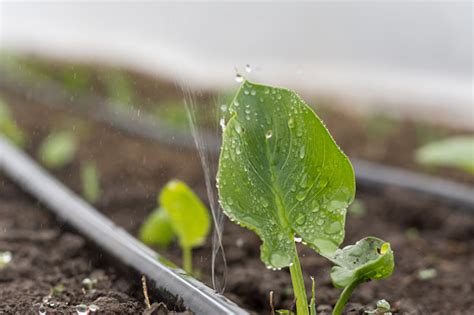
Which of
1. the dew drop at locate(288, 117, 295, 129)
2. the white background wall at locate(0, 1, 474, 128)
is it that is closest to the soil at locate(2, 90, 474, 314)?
the dew drop at locate(288, 117, 295, 129)

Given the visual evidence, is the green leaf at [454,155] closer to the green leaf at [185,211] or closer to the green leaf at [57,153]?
the green leaf at [185,211]

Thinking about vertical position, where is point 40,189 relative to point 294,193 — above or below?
below

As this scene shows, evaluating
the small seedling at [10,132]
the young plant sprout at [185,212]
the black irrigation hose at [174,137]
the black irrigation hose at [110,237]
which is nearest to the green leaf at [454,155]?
the black irrigation hose at [174,137]

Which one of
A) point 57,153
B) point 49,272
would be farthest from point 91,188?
point 49,272

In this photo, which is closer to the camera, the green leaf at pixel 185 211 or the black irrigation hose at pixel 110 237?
the black irrigation hose at pixel 110 237

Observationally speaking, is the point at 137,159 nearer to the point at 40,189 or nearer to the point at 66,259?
the point at 40,189

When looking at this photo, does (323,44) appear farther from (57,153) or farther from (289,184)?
(289,184)

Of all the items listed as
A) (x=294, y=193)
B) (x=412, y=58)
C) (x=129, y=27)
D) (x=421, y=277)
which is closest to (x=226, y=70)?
(x=129, y=27)
